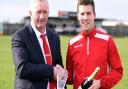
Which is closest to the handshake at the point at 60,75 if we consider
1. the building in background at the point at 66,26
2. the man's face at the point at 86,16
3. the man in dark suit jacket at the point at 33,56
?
the man in dark suit jacket at the point at 33,56

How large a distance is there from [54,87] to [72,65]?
1.53ft

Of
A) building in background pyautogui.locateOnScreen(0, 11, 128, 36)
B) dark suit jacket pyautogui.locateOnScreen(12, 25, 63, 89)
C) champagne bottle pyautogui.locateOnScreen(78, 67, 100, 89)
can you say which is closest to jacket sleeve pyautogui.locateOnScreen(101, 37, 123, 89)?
champagne bottle pyautogui.locateOnScreen(78, 67, 100, 89)

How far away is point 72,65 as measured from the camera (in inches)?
208

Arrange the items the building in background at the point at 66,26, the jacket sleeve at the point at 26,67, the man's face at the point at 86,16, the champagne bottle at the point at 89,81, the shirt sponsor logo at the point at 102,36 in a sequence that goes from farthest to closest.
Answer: the building in background at the point at 66,26 < the shirt sponsor logo at the point at 102,36 < the man's face at the point at 86,16 < the champagne bottle at the point at 89,81 < the jacket sleeve at the point at 26,67

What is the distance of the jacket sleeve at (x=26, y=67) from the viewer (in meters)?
4.70

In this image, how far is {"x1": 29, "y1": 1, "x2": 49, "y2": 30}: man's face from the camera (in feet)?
15.5

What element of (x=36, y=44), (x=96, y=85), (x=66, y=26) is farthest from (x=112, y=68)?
(x=66, y=26)

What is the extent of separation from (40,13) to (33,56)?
0.44 m

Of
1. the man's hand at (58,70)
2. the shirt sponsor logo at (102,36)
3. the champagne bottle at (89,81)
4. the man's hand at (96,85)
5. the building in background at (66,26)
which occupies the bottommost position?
the building in background at (66,26)

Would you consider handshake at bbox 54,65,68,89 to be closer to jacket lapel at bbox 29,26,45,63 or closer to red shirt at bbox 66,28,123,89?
jacket lapel at bbox 29,26,45,63

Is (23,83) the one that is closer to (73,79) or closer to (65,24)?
(73,79)

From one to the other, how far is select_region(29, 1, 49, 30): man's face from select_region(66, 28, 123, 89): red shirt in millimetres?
617

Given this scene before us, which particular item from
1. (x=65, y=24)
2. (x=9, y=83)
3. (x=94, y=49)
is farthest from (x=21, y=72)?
(x=65, y=24)

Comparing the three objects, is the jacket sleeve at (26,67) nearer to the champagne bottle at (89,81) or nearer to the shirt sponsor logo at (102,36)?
the champagne bottle at (89,81)
